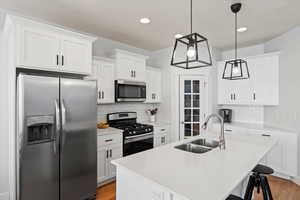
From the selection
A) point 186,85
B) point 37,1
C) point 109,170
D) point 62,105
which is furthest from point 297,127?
point 37,1

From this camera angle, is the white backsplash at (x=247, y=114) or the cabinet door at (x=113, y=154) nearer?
the cabinet door at (x=113, y=154)

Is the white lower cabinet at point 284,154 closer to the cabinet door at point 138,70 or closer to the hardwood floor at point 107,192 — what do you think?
the cabinet door at point 138,70

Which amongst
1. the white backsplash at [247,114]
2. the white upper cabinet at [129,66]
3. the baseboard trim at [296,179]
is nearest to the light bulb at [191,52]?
the white upper cabinet at [129,66]

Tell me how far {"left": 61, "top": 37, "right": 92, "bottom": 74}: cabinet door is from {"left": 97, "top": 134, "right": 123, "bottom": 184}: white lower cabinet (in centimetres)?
114

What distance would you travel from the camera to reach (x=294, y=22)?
2848 millimetres

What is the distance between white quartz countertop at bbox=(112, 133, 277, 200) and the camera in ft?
3.64

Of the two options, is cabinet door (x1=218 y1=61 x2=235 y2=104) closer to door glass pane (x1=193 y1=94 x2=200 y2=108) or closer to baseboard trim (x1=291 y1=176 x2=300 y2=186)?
door glass pane (x1=193 y1=94 x2=200 y2=108)

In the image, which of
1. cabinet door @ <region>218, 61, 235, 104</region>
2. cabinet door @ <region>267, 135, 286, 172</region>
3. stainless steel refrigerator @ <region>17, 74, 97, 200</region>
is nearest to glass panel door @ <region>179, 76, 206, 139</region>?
cabinet door @ <region>218, 61, 235, 104</region>

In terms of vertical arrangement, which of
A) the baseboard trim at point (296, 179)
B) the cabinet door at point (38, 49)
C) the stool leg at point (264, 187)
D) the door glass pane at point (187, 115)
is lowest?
the baseboard trim at point (296, 179)

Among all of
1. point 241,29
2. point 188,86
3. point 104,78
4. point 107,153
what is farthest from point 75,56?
point 241,29

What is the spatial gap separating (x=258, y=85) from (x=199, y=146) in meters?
2.41

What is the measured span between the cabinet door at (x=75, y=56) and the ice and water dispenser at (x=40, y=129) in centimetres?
75

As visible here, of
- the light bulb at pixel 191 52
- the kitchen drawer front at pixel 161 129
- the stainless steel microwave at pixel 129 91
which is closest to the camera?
the light bulb at pixel 191 52

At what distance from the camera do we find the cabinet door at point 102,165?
2758 mm
